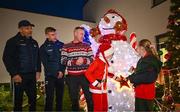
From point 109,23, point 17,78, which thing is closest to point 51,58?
point 17,78

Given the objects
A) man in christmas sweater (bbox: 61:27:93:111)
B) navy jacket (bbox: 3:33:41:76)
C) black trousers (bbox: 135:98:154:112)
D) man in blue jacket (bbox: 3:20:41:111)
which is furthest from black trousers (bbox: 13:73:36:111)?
black trousers (bbox: 135:98:154:112)

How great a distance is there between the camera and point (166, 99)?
348 inches

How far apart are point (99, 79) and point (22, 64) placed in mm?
1348

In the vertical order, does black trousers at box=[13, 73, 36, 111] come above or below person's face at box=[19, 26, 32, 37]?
below

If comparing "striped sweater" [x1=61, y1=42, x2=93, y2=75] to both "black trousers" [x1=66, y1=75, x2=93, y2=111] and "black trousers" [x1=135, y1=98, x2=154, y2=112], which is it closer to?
"black trousers" [x1=66, y1=75, x2=93, y2=111]

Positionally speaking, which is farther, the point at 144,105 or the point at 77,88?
the point at 77,88

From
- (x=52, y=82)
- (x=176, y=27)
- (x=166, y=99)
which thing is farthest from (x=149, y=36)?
(x=52, y=82)

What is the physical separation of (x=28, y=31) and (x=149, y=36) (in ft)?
29.7

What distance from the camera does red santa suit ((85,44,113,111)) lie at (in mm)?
5715

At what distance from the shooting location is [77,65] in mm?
5965

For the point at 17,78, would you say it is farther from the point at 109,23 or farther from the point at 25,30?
the point at 109,23

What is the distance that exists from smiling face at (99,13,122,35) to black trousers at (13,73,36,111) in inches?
66.4

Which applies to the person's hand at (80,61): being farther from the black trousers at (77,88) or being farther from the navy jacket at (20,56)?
the navy jacket at (20,56)

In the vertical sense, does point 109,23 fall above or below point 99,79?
above
